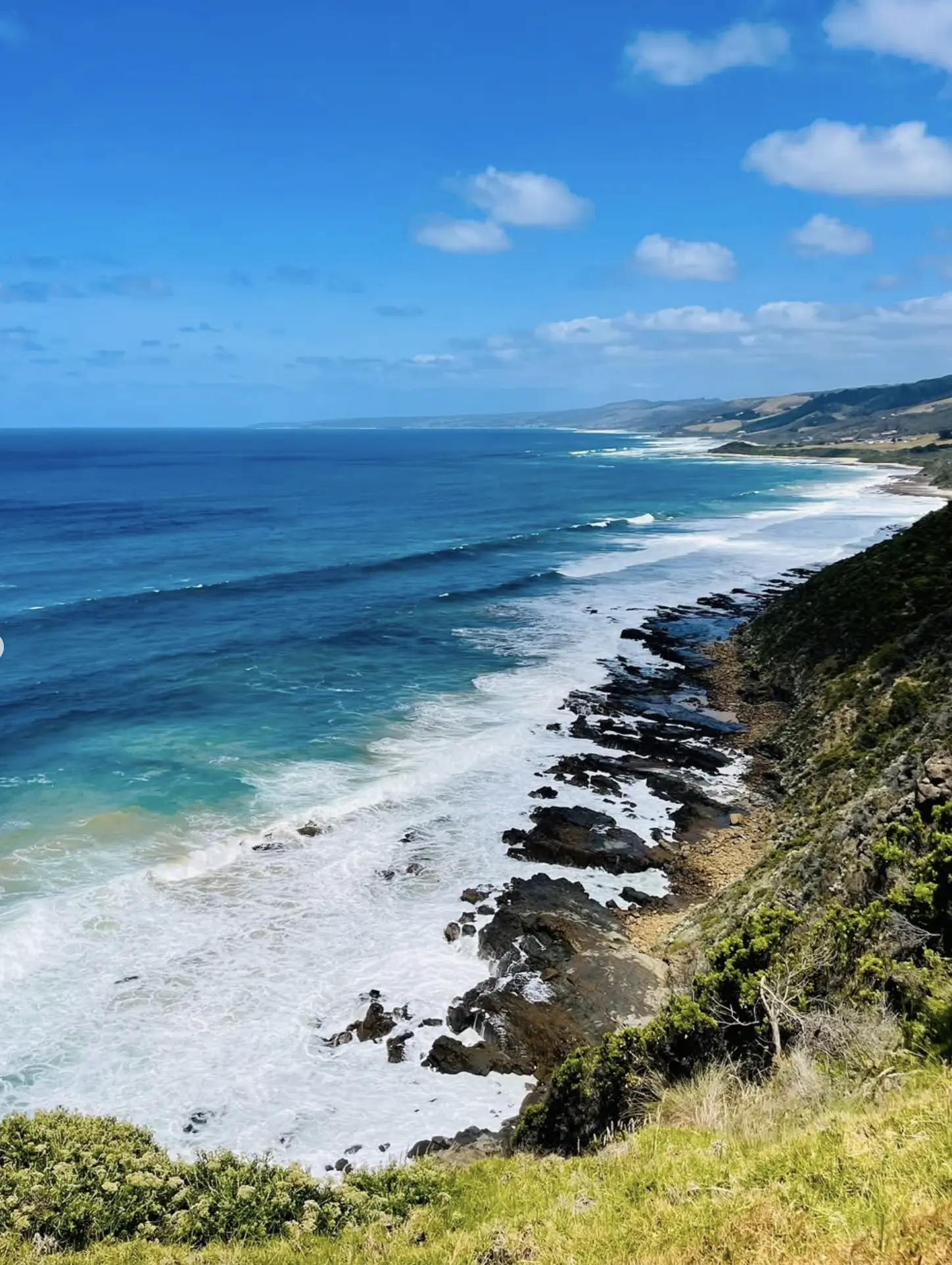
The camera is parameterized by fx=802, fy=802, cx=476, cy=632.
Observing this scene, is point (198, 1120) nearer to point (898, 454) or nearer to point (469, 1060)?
point (469, 1060)

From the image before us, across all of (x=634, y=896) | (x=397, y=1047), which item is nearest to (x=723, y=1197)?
(x=397, y=1047)

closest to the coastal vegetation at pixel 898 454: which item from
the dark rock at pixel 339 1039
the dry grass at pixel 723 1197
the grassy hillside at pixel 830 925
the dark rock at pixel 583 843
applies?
the grassy hillside at pixel 830 925

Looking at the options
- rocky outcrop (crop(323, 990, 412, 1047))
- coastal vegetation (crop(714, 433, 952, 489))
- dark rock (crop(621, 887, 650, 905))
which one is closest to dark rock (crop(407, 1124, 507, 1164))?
rocky outcrop (crop(323, 990, 412, 1047))

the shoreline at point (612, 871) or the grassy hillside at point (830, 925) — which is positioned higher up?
the grassy hillside at point (830, 925)

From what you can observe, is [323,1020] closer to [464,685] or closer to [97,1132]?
[97,1132]

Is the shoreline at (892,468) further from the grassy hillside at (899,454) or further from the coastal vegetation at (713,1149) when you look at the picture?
the coastal vegetation at (713,1149)

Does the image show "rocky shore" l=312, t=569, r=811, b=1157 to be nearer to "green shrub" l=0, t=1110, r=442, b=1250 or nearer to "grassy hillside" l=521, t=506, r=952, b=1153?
"grassy hillside" l=521, t=506, r=952, b=1153

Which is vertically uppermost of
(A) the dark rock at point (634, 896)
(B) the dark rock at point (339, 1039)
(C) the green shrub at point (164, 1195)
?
(C) the green shrub at point (164, 1195)
